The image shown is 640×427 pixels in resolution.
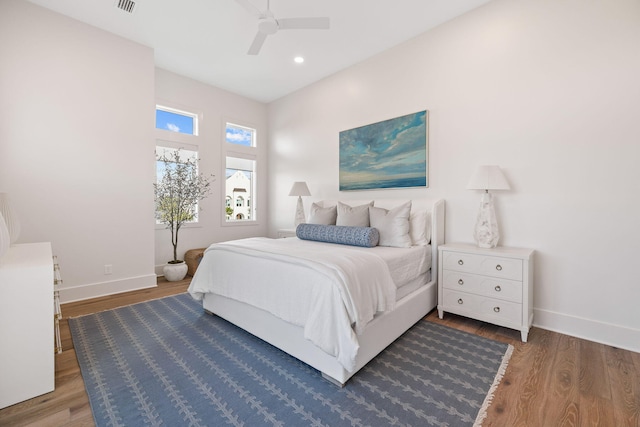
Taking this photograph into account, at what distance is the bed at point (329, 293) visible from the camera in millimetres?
1664

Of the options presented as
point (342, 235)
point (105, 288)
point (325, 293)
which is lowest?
point (105, 288)

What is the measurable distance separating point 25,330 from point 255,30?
3.44 m

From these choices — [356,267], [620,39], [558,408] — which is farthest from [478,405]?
[620,39]

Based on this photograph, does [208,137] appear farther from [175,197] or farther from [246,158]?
[175,197]

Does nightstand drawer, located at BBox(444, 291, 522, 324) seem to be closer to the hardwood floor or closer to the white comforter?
the hardwood floor

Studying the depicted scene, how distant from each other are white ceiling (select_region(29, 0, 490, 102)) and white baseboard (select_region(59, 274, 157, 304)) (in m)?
3.06

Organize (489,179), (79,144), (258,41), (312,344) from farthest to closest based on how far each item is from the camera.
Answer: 1. (79,144)
2. (258,41)
3. (489,179)
4. (312,344)

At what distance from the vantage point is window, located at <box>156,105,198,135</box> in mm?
4273

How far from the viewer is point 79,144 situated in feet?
10.3

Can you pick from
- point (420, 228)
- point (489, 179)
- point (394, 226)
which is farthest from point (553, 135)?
point (394, 226)

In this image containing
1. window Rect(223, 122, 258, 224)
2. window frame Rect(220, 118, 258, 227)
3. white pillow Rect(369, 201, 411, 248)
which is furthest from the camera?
window Rect(223, 122, 258, 224)

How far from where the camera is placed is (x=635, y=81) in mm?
2102

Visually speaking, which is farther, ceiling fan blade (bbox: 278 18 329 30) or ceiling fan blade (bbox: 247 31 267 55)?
ceiling fan blade (bbox: 247 31 267 55)

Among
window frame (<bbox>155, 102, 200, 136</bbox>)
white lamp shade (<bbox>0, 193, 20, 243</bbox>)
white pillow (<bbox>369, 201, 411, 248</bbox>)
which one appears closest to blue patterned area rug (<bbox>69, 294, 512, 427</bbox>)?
white pillow (<bbox>369, 201, 411, 248</bbox>)
